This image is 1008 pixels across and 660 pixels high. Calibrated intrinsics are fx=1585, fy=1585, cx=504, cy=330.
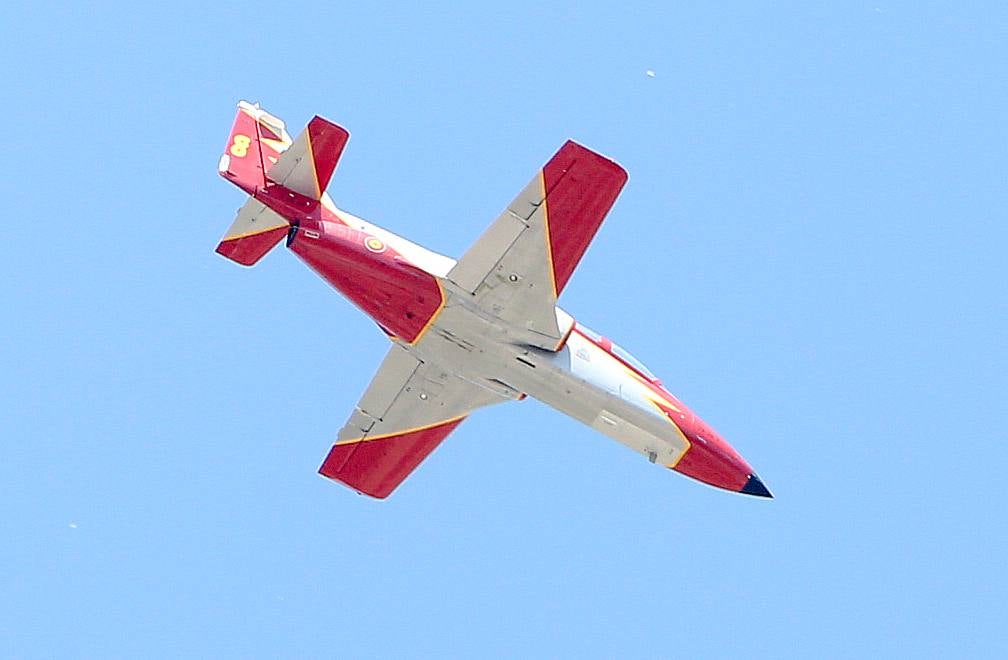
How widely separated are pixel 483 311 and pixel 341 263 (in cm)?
285

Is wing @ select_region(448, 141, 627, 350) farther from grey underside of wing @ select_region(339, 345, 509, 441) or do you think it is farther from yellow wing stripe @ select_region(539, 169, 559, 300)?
grey underside of wing @ select_region(339, 345, 509, 441)

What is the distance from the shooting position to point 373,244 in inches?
1180

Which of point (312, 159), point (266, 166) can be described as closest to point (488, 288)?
point (312, 159)

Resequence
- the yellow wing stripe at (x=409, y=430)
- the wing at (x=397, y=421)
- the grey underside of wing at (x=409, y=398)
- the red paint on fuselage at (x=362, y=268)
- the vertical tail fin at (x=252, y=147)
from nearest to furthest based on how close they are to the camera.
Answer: the red paint on fuselage at (x=362, y=268)
the vertical tail fin at (x=252, y=147)
the grey underside of wing at (x=409, y=398)
the wing at (x=397, y=421)
the yellow wing stripe at (x=409, y=430)

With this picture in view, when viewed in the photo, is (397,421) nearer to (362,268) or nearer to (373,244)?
(362,268)

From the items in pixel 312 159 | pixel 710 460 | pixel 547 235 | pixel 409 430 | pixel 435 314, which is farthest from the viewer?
pixel 409 430

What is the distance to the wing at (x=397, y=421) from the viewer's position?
109 feet

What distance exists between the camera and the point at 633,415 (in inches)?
1259

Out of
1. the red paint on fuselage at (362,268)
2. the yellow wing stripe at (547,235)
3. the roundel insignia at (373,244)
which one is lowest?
the red paint on fuselage at (362,268)

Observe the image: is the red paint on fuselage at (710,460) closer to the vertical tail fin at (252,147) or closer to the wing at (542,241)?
the wing at (542,241)

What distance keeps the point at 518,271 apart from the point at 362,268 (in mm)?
2942

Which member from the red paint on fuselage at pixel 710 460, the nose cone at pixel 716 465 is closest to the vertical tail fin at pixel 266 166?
the red paint on fuselage at pixel 710 460

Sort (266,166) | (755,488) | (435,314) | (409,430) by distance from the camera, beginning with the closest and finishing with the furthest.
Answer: (435,314)
(266,166)
(755,488)
(409,430)

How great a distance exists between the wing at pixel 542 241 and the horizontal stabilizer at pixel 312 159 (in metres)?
3.06
